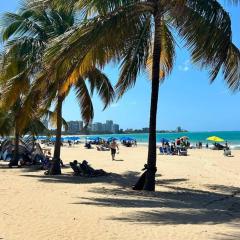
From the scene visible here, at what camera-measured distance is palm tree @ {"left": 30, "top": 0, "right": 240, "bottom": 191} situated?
1124 cm

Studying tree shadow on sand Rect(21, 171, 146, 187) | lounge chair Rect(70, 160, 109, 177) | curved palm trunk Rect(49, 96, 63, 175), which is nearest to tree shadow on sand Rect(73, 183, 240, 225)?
tree shadow on sand Rect(21, 171, 146, 187)

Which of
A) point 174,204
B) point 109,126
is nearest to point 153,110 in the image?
point 174,204

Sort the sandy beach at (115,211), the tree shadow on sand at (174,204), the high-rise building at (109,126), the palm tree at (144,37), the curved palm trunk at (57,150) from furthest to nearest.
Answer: the high-rise building at (109,126) → the curved palm trunk at (57,150) → the palm tree at (144,37) → the tree shadow on sand at (174,204) → the sandy beach at (115,211)

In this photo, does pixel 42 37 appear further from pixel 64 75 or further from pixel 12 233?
pixel 12 233

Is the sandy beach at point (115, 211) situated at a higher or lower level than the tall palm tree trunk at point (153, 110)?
lower

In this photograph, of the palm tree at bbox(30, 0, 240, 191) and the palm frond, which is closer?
the palm tree at bbox(30, 0, 240, 191)

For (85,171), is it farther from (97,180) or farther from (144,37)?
(144,37)

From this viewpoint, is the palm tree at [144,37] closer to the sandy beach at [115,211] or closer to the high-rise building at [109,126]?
the sandy beach at [115,211]

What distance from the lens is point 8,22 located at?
17.9 m

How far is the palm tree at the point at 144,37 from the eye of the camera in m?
11.2

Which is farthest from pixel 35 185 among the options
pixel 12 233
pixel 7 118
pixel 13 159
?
pixel 7 118

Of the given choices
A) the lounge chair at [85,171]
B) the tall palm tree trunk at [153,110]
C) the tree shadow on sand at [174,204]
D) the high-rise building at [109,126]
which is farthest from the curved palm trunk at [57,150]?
the high-rise building at [109,126]

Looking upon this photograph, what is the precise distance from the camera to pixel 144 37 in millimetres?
13211

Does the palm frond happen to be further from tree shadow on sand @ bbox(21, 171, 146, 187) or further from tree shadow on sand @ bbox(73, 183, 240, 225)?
tree shadow on sand @ bbox(73, 183, 240, 225)
